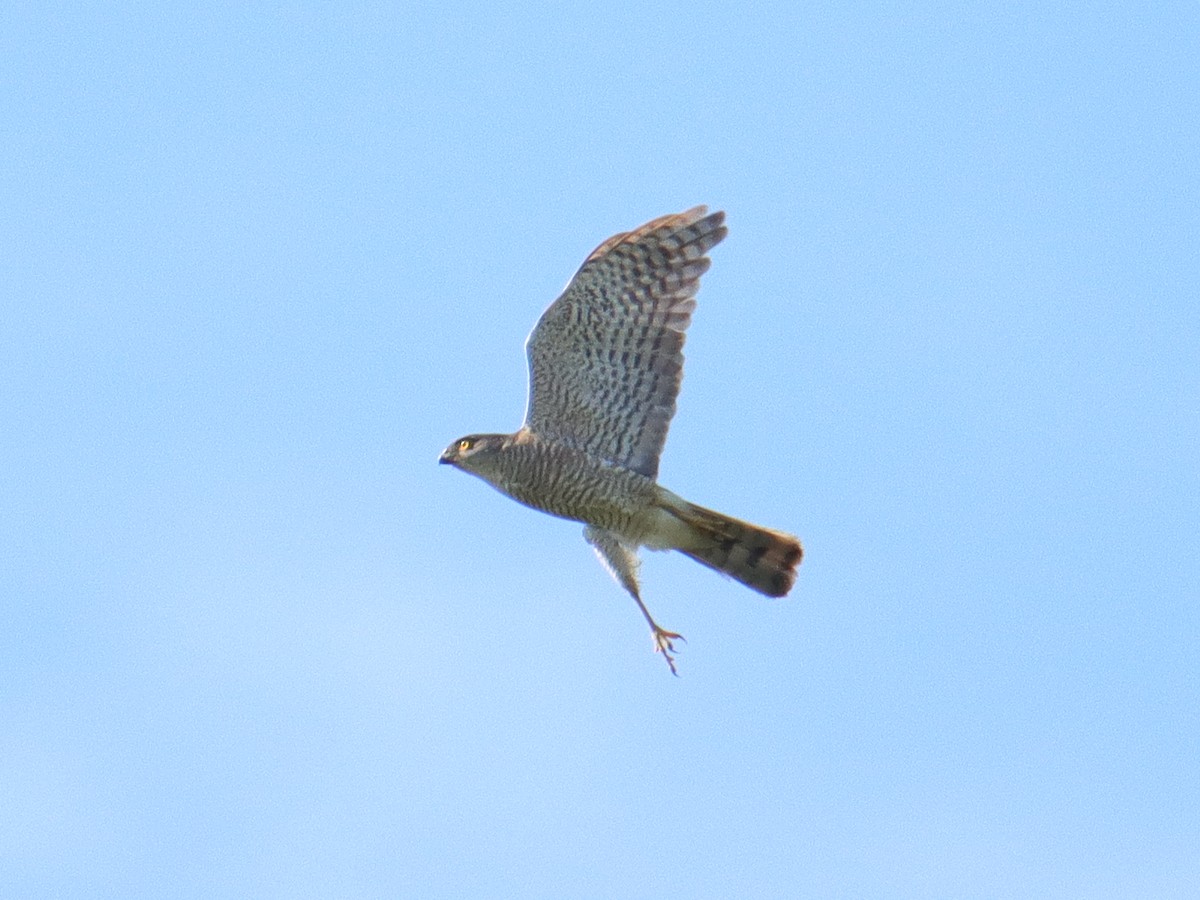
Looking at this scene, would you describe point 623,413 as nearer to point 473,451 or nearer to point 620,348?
point 620,348

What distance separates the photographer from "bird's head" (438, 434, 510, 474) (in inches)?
378

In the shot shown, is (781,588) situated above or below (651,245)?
below

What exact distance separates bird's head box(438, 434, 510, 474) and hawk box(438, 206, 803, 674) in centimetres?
1

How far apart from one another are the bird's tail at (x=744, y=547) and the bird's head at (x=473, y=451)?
1.08 metres

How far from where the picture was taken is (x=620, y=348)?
9508 millimetres

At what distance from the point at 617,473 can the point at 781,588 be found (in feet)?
3.90

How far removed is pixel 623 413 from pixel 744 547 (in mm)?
1086

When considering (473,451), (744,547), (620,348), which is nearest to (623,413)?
(620,348)

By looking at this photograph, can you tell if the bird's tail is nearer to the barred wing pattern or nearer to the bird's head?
the barred wing pattern

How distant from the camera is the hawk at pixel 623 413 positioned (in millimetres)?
9414

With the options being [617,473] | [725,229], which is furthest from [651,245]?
[617,473]

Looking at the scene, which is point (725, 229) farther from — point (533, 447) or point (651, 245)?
point (533, 447)

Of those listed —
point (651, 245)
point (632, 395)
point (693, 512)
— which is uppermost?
point (651, 245)

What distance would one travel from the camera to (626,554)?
388 inches
